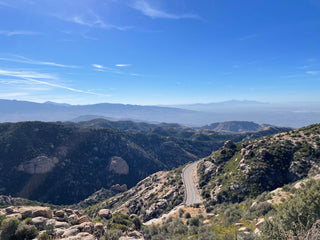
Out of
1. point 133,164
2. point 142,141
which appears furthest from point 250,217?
point 142,141

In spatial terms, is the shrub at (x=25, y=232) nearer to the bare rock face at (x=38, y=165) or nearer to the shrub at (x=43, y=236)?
the shrub at (x=43, y=236)

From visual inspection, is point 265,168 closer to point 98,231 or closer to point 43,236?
point 98,231

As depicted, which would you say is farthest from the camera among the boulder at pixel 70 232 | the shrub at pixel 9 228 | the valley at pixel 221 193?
the valley at pixel 221 193

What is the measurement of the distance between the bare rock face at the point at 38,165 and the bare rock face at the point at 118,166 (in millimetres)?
35665

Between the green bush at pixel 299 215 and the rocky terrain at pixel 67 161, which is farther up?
the green bush at pixel 299 215

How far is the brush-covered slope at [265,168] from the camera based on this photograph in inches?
1752

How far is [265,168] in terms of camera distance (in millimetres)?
48344

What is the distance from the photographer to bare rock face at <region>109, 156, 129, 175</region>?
116m

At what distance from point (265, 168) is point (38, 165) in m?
108

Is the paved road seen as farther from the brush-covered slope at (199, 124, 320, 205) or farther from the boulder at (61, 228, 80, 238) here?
the boulder at (61, 228, 80, 238)

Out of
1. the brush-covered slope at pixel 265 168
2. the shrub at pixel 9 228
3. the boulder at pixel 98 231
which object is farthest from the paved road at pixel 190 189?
the shrub at pixel 9 228

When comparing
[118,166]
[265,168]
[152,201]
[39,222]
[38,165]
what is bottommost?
[118,166]

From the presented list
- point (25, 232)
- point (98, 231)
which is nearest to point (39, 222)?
point (25, 232)

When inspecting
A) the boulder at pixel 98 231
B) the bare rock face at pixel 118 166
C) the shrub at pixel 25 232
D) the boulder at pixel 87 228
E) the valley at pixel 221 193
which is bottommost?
the bare rock face at pixel 118 166
